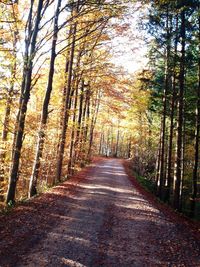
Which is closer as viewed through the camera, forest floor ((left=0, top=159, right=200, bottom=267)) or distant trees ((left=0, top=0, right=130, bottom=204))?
forest floor ((left=0, top=159, right=200, bottom=267))

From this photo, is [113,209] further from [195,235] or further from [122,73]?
[122,73]

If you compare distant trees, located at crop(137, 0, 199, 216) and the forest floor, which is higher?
distant trees, located at crop(137, 0, 199, 216)

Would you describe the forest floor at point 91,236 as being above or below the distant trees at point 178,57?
below

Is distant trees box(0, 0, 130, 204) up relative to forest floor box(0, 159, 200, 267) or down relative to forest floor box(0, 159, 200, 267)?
up

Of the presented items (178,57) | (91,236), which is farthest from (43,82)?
(91,236)

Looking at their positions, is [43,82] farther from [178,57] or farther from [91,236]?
[91,236]

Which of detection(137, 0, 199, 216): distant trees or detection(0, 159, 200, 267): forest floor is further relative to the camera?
detection(137, 0, 199, 216): distant trees

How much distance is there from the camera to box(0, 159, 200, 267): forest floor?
7.70m

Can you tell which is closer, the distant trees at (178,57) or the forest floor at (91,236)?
the forest floor at (91,236)

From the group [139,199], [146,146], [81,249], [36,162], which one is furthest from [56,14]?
[146,146]

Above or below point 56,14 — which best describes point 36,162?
below

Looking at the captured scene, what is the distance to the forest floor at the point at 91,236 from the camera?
7695 mm

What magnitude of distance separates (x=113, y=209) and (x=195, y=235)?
343 centimetres

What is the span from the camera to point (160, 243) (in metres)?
9.38
